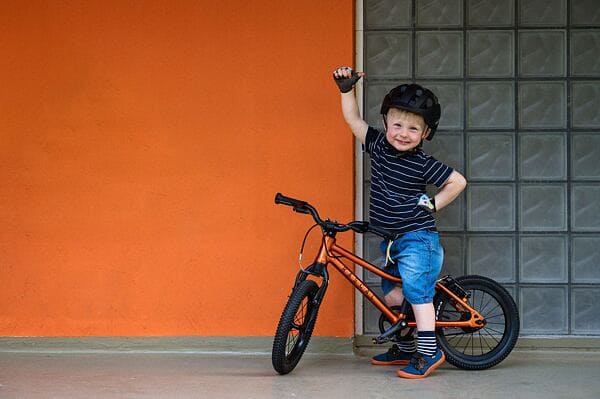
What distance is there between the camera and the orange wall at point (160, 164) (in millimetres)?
6445

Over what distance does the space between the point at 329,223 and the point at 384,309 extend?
25.1 inches

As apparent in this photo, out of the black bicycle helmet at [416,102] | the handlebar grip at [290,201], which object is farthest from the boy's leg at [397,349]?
the black bicycle helmet at [416,102]

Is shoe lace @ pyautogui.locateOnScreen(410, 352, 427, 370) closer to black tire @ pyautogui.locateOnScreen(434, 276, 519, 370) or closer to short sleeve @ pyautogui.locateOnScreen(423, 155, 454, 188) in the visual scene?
black tire @ pyautogui.locateOnScreen(434, 276, 519, 370)

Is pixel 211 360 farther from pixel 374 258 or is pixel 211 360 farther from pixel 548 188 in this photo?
pixel 548 188

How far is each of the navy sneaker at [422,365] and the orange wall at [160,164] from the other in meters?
0.69

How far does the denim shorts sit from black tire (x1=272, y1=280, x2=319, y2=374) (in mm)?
528

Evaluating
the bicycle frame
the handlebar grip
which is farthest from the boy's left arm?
the handlebar grip

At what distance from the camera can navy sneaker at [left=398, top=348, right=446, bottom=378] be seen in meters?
5.92

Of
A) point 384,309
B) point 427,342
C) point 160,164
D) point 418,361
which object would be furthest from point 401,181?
point 160,164

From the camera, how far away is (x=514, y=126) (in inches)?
257

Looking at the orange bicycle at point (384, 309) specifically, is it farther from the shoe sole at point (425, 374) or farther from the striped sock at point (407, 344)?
the shoe sole at point (425, 374)

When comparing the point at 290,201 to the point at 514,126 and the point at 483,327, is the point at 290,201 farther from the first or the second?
the point at 514,126

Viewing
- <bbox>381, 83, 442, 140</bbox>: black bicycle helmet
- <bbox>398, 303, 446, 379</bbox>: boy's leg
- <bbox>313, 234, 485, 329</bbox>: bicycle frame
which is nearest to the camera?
<bbox>381, 83, 442, 140</bbox>: black bicycle helmet

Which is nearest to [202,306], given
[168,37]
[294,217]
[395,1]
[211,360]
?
[211,360]
